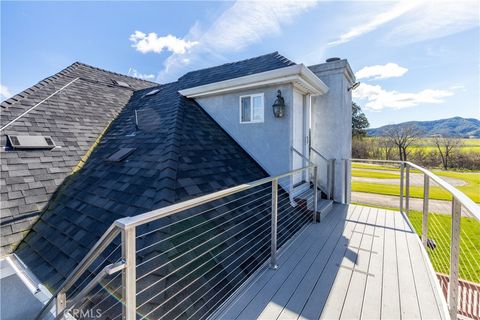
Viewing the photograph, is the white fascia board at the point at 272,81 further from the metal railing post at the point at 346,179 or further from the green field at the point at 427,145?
the green field at the point at 427,145

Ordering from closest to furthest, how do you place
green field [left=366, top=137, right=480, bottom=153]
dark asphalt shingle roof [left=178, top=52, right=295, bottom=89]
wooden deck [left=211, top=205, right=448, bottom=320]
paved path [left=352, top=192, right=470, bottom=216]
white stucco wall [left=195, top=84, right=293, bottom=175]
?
1. wooden deck [left=211, top=205, right=448, bottom=320]
2. white stucco wall [left=195, top=84, right=293, bottom=175]
3. dark asphalt shingle roof [left=178, top=52, right=295, bottom=89]
4. paved path [left=352, top=192, right=470, bottom=216]
5. green field [left=366, top=137, right=480, bottom=153]

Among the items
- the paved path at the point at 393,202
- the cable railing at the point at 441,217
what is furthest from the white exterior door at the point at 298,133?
the paved path at the point at 393,202

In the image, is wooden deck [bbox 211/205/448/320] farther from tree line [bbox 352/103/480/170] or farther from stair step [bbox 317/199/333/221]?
tree line [bbox 352/103/480/170]

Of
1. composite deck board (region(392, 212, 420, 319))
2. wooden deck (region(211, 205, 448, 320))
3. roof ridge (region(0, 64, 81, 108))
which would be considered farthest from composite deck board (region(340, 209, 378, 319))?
roof ridge (region(0, 64, 81, 108))

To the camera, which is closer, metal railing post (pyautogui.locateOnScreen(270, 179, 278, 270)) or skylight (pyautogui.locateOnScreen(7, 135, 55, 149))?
metal railing post (pyautogui.locateOnScreen(270, 179, 278, 270))

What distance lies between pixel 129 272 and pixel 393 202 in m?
15.3

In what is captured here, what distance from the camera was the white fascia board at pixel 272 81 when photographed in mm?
5055

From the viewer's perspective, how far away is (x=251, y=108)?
245 inches

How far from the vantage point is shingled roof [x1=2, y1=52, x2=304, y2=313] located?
3.34 meters

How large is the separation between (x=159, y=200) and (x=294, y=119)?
4.10 meters

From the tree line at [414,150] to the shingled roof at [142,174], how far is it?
27.5 meters

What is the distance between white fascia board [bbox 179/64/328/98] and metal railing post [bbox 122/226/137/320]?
A: 190 inches

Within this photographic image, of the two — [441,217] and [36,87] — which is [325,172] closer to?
→ [441,217]

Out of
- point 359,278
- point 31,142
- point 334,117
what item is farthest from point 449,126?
point 31,142
